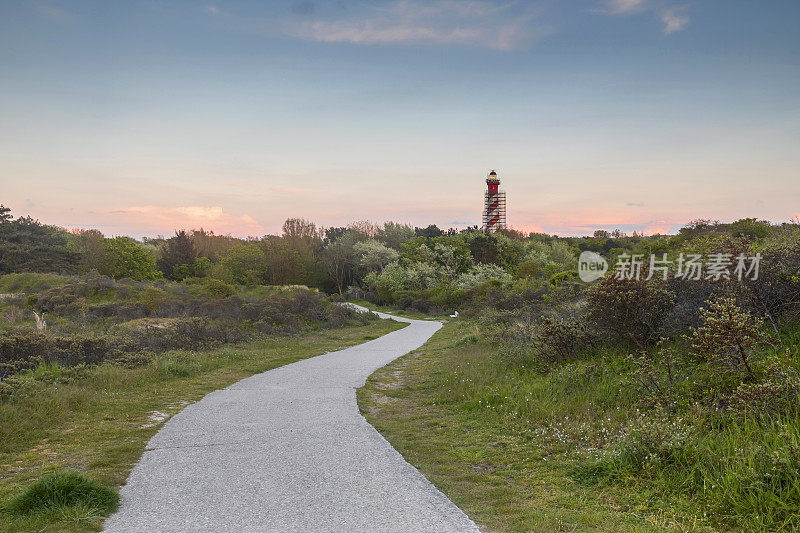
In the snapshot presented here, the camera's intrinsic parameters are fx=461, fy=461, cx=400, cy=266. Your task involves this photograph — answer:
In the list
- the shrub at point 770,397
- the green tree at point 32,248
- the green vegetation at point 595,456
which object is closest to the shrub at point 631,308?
the green vegetation at point 595,456

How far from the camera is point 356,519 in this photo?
4027 mm

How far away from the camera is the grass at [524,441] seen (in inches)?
161

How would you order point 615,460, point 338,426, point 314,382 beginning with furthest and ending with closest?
1. point 314,382
2. point 338,426
3. point 615,460

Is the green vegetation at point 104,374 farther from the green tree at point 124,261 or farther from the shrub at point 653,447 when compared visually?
the green tree at point 124,261

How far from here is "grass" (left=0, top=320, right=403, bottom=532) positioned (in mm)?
4396

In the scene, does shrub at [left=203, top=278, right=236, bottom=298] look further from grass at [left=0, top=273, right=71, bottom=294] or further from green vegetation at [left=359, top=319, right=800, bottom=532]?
green vegetation at [left=359, top=319, right=800, bottom=532]

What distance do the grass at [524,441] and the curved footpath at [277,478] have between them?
1.35 feet

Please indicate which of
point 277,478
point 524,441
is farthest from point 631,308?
point 277,478

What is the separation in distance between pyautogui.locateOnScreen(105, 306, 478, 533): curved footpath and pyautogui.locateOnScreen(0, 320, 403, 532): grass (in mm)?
355

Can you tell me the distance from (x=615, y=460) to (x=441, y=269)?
1788 inches

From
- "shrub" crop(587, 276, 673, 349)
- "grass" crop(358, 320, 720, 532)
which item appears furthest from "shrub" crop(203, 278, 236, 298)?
"shrub" crop(587, 276, 673, 349)

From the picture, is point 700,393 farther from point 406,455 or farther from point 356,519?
point 356,519

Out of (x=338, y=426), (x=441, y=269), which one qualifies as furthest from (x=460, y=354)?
(x=441, y=269)

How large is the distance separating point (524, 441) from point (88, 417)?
6.95 meters
